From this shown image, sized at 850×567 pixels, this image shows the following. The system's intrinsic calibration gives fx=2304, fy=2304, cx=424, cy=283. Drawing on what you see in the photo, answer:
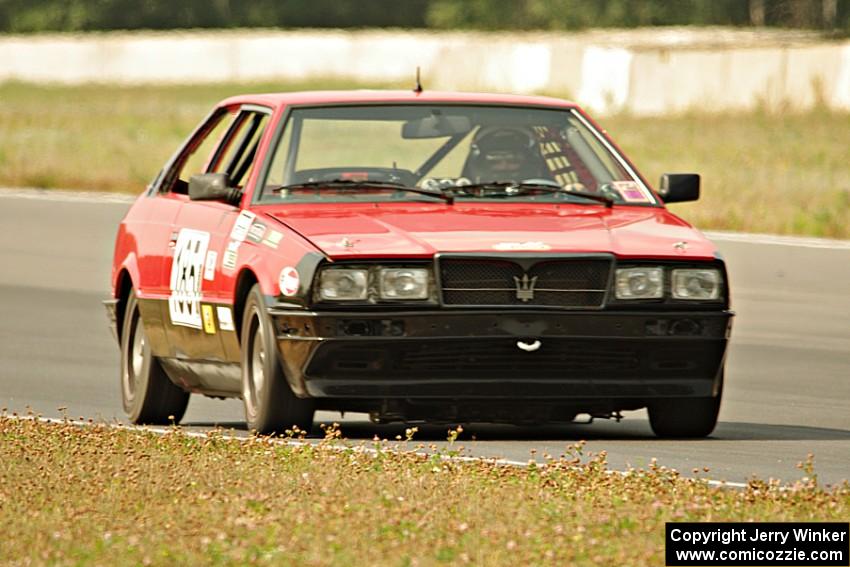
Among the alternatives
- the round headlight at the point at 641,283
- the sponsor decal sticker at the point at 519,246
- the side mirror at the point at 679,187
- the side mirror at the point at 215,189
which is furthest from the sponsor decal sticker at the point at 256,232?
the side mirror at the point at 679,187

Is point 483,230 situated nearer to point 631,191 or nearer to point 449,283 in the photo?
point 449,283

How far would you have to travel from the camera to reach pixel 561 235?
30.1ft

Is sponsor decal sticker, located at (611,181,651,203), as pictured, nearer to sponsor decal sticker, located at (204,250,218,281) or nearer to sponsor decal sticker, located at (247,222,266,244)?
sponsor decal sticker, located at (247,222,266,244)

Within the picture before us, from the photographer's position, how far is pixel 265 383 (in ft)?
30.2

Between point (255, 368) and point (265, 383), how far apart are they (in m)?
0.31

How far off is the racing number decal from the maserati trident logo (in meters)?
1.71

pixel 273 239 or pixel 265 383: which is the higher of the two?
pixel 273 239

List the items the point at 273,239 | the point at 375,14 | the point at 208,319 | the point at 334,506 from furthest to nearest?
1. the point at 375,14
2. the point at 208,319
3. the point at 273,239
4. the point at 334,506

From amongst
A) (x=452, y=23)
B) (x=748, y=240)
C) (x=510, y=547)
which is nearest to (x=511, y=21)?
(x=452, y=23)

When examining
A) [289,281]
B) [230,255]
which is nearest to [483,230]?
[289,281]

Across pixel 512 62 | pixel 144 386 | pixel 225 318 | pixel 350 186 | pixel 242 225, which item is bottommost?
pixel 512 62

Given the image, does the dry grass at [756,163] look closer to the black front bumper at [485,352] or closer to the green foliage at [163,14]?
the black front bumper at [485,352]

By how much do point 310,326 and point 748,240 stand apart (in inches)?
483

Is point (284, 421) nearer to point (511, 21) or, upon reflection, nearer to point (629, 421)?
point (629, 421)
